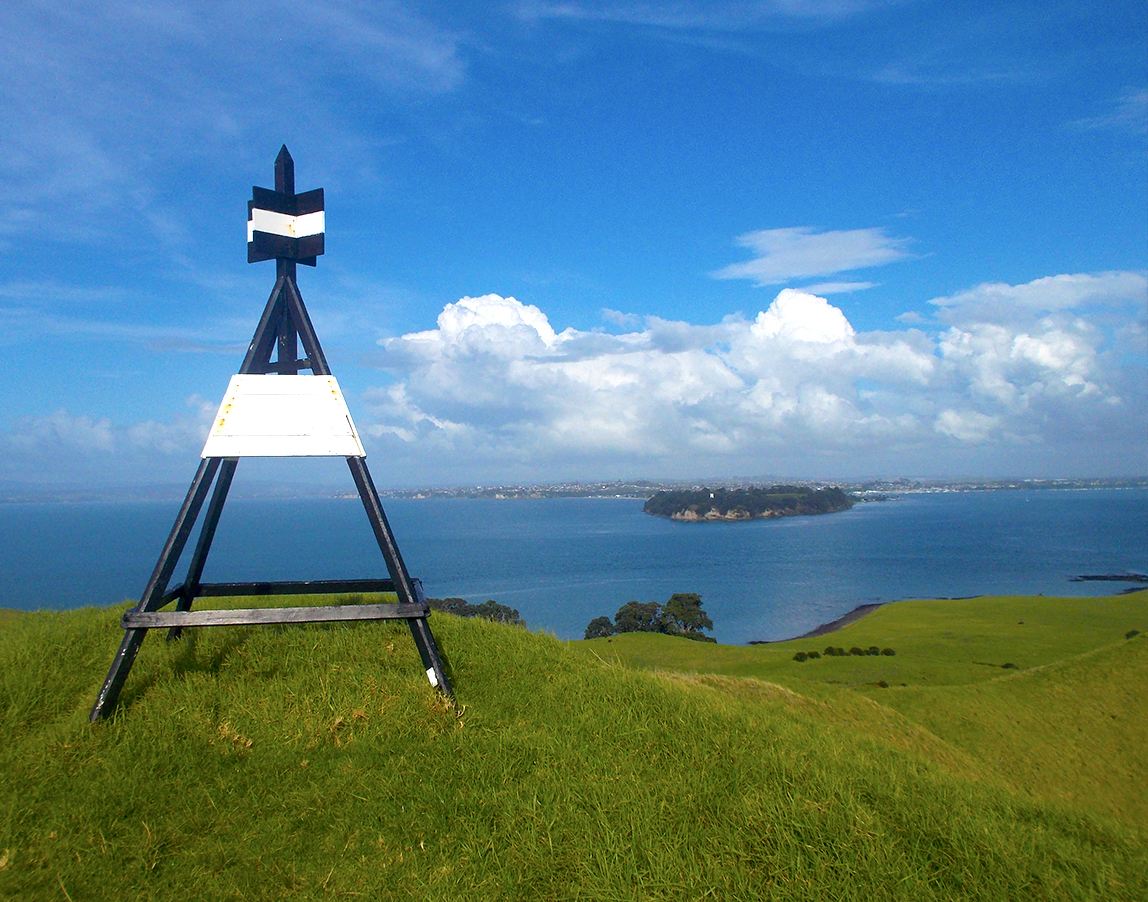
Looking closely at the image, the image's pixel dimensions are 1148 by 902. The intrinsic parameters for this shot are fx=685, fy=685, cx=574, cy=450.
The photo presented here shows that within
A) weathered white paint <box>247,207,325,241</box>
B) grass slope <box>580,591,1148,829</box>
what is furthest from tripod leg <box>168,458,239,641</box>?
grass slope <box>580,591,1148,829</box>

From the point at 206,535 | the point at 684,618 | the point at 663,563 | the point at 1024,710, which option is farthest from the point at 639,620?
the point at 206,535

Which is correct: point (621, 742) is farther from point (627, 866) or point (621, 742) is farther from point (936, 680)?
point (936, 680)

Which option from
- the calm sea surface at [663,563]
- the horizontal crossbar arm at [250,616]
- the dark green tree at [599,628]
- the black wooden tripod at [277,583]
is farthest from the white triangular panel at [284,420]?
the dark green tree at [599,628]

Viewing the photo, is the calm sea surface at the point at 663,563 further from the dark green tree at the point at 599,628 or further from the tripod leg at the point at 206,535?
the tripod leg at the point at 206,535

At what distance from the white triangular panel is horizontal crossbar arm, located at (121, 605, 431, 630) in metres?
1.25

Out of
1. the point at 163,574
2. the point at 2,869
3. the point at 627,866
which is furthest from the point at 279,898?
the point at 163,574

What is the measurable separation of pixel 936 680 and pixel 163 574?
34448 millimetres

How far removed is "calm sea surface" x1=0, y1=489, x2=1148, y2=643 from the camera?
2938 inches

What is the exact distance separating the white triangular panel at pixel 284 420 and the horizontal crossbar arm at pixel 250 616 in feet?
4.09

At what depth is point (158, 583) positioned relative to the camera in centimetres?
510

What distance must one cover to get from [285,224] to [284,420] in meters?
1.90

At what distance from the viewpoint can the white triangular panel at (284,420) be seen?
5.55 m

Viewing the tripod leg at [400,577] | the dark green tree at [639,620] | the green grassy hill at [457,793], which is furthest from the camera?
the dark green tree at [639,620]

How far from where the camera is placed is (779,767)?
4422 millimetres
